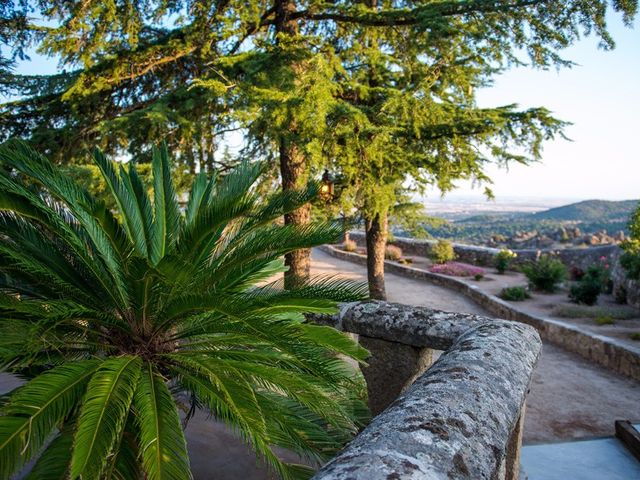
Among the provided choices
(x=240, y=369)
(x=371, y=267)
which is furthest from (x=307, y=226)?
(x=371, y=267)

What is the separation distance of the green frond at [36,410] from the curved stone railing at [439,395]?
1.39 m

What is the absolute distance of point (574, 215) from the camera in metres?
71.8

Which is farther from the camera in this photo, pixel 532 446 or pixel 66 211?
pixel 532 446

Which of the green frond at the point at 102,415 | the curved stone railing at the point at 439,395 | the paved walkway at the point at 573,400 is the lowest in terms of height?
the paved walkway at the point at 573,400

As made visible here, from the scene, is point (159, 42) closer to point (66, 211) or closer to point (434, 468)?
point (66, 211)

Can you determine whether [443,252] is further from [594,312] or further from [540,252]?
[594,312]

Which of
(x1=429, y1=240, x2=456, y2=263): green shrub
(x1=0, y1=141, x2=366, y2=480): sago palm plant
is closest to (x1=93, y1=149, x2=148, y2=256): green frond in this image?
(x1=0, y1=141, x2=366, y2=480): sago palm plant

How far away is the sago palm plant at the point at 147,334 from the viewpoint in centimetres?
191

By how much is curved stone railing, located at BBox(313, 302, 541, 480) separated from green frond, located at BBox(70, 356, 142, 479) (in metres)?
1.11

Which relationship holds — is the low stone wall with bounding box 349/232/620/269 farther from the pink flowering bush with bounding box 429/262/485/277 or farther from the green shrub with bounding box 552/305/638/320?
the green shrub with bounding box 552/305/638/320

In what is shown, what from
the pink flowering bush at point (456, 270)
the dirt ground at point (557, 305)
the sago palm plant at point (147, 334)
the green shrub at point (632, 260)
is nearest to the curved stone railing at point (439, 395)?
the sago palm plant at point (147, 334)

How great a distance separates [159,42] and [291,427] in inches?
336

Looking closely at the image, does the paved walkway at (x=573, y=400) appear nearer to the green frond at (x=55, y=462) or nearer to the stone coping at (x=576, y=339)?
the stone coping at (x=576, y=339)

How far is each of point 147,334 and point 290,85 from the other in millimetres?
6081
